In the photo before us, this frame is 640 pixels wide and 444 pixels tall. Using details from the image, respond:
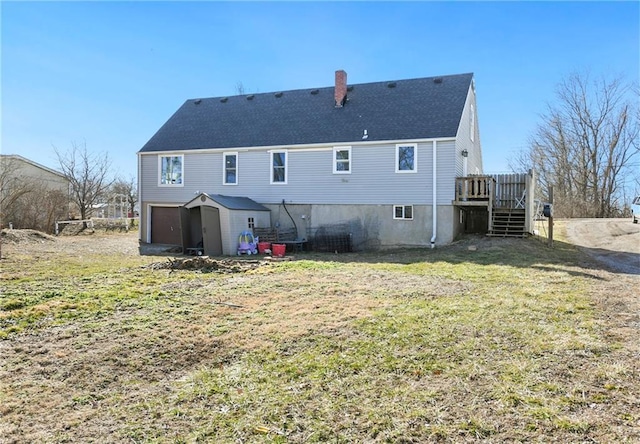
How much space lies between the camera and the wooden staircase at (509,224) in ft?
51.1

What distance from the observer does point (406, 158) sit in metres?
15.9

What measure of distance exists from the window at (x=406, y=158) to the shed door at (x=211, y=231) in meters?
7.41

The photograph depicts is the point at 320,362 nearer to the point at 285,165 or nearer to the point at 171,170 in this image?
the point at 285,165

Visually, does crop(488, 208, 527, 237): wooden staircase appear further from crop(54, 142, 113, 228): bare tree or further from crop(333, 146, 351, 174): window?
crop(54, 142, 113, 228): bare tree

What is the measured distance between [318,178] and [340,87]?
15.7 ft

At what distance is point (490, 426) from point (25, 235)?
19663mm

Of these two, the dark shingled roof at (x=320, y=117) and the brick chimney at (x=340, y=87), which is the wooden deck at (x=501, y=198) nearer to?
the dark shingled roof at (x=320, y=117)

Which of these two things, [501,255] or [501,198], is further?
[501,198]

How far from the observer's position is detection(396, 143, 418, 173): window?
15695mm

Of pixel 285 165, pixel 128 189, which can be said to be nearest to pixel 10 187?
pixel 128 189

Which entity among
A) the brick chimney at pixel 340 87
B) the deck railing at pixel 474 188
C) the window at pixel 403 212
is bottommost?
the window at pixel 403 212

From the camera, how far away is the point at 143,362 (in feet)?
13.9

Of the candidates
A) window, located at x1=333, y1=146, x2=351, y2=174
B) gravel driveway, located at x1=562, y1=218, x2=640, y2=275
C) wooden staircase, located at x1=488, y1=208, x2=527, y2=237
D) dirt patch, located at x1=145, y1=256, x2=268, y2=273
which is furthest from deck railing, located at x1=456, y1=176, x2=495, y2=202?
dirt patch, located at x1=145, y1=256, x2=268, y2=273

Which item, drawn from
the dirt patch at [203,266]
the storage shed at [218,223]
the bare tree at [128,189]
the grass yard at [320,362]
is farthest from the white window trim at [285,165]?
the bare tree at [128,189]
